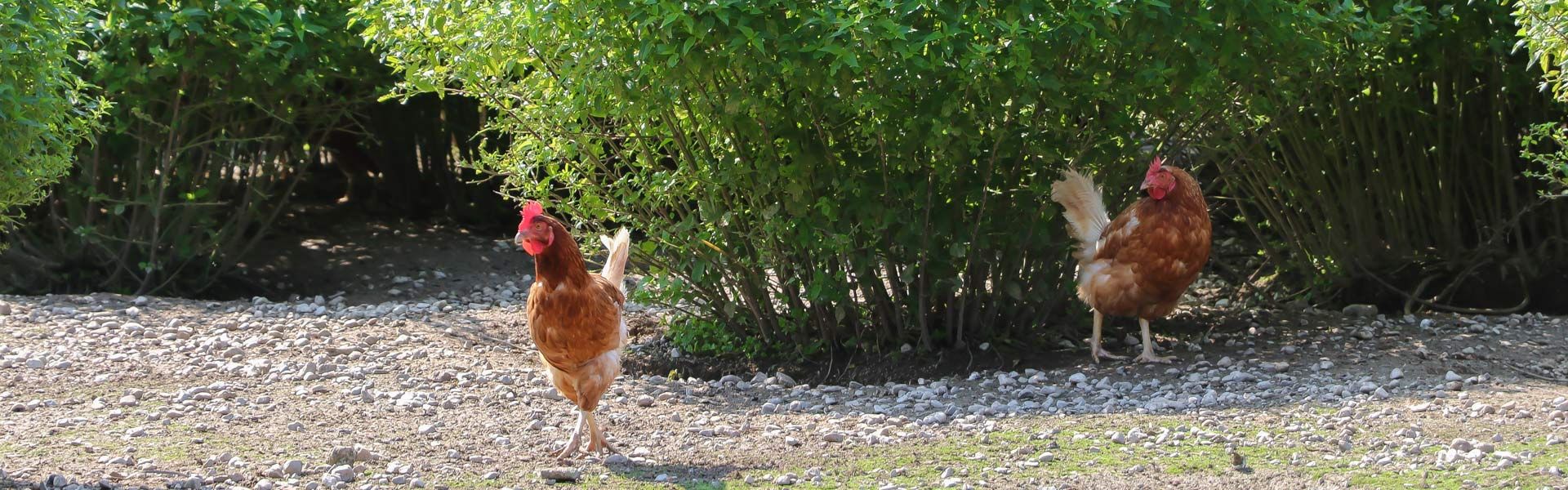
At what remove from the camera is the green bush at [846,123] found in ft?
17.1

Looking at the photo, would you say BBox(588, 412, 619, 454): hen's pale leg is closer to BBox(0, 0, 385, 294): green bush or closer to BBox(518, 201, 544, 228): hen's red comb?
BBox(518, 201, 544, 228): hen's red comb

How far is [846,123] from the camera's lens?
5.84 m

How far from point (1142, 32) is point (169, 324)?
488 centimetres

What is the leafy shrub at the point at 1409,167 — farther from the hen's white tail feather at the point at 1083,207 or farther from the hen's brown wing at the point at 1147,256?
the hen's white tail feather at the point at 1083,207

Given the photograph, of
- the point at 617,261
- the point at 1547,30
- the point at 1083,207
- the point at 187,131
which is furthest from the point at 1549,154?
the point at 187,131

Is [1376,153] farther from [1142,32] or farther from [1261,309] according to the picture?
[1142,32]

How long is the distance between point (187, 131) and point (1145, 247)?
5643mm

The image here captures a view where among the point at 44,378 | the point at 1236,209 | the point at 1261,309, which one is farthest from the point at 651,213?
the point at 1236,209

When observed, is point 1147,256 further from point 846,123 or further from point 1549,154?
point 1549,154

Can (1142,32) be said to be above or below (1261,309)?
above

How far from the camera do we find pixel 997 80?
5.33 m

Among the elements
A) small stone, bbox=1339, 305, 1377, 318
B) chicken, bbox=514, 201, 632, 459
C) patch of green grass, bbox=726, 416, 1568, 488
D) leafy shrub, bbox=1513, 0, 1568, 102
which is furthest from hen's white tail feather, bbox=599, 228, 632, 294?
small stone, bbox=1339, 305, 1377, 318

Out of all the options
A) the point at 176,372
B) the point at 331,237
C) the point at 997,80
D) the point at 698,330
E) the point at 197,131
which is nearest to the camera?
the point at 997,80

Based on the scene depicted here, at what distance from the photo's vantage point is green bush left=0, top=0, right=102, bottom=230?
4441 mm
